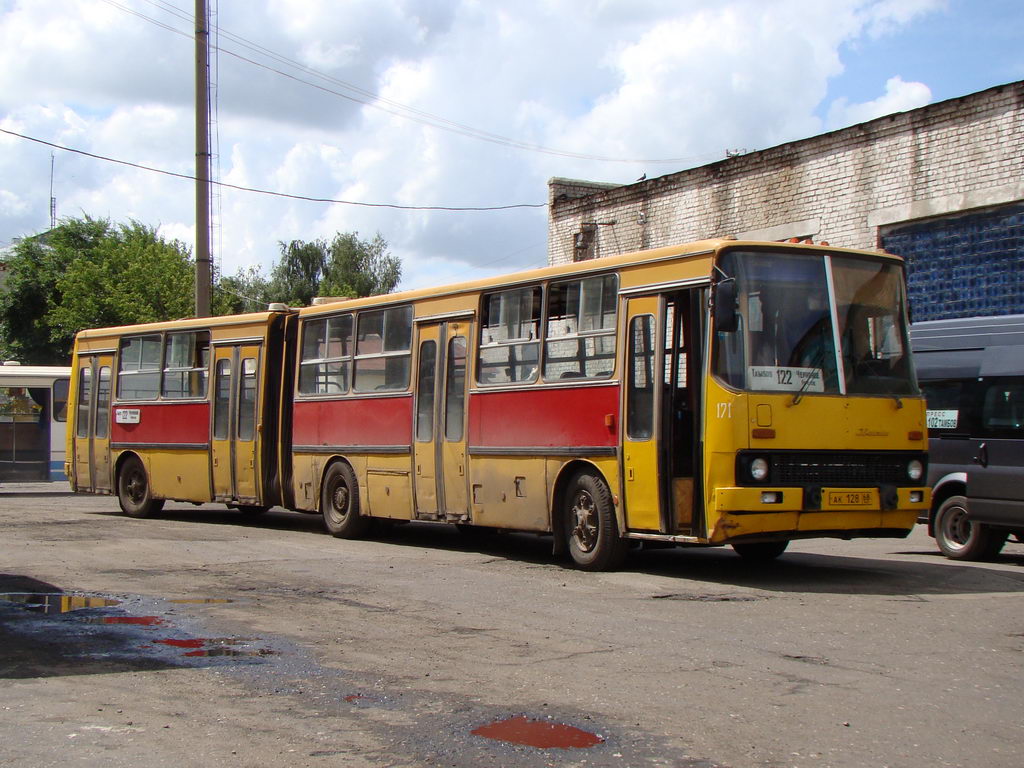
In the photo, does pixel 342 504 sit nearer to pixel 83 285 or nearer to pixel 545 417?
pixel 545 417

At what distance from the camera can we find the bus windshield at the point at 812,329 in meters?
10.7

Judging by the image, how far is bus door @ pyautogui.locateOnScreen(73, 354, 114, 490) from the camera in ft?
67.9

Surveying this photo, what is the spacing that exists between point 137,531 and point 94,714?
36.8ft

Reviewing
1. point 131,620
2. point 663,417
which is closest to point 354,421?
point 663,417

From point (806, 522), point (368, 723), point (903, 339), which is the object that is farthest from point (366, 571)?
point (368, 723)

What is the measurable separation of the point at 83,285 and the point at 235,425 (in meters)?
38.4

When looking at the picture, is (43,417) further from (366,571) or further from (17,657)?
(17,657)

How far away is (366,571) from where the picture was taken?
39.5 feet

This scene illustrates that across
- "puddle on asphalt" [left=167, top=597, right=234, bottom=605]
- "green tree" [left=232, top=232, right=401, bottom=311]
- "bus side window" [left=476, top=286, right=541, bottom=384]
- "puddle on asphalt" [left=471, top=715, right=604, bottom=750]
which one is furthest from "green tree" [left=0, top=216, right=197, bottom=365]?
"puddle on asphalt" [left=471, top=715, right=604, bottom=750]

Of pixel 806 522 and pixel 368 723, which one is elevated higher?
pixel 806 522

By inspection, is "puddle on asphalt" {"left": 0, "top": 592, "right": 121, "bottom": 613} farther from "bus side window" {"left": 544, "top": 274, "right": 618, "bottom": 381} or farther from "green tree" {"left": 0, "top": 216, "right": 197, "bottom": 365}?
"green tree" {"left": 0, "top": 216, "right": 197, "bottom": 365}

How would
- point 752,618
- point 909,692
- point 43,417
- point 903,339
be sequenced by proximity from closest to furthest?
point 909,692, point 752,618, point 903,339, point 43,417

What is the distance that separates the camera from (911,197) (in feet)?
69.4

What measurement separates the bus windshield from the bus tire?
21.7 feet
